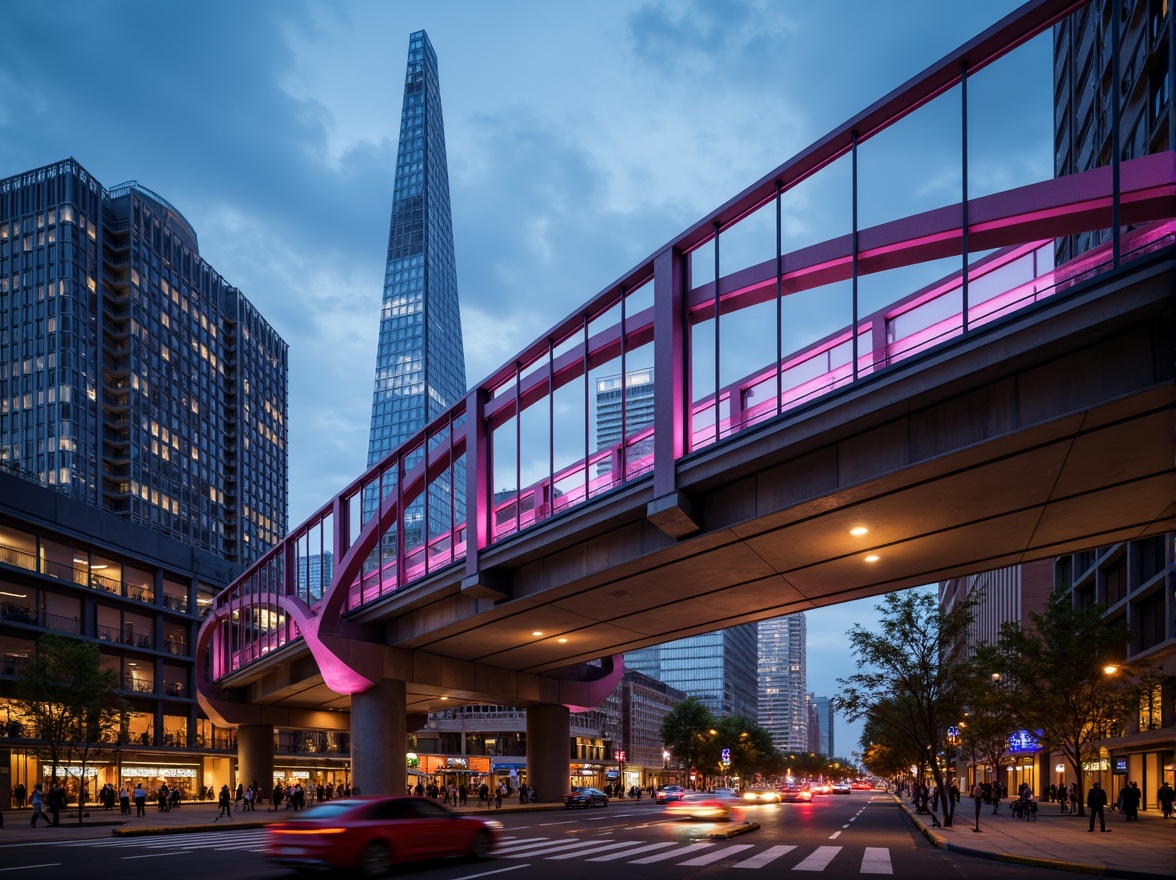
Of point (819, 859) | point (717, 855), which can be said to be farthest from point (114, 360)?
point (819, 859)

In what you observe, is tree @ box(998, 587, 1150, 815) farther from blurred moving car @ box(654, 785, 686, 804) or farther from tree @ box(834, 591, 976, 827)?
blurred moving car @ box(654, 785, 686, 804)

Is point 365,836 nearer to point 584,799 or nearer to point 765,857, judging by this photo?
point 765,857

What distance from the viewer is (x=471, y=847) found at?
1778cm

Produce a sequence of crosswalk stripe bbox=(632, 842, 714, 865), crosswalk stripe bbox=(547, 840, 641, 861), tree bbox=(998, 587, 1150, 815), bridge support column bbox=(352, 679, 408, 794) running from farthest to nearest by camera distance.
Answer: bridge support column bbox=(352, 679, 408, 794) → tree bbox=(998, 587, 1150, 815) → crosswalk stripe bbox=(547, 840, 641, 861) → crosswalk stripe bbox=(632, 842, 714, 865)

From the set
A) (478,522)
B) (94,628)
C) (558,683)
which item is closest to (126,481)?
(94,628)

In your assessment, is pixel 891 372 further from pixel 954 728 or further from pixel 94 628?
pixel 94 628

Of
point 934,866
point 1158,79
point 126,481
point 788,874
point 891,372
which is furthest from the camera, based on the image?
point 126,481

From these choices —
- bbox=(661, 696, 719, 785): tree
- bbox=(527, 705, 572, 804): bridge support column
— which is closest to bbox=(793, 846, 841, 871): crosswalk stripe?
bbox=(527, 705, 572, 804): bridge support column

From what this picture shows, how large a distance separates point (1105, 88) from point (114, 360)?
106 m

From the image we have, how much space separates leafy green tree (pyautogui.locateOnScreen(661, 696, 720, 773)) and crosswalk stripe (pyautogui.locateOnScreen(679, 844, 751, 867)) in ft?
280

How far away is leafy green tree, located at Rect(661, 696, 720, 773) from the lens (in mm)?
106500

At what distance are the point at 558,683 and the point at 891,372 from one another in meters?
36.5

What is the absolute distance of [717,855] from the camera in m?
21.0

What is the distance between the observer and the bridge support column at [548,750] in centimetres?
A: 5162
